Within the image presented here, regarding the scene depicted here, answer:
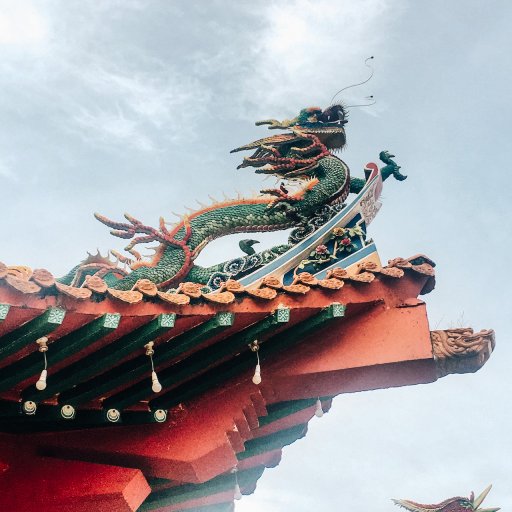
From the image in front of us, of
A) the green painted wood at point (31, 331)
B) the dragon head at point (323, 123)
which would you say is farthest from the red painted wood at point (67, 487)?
the dragon head at point (323, 123)

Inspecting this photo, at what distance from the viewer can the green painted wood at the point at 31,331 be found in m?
4.98

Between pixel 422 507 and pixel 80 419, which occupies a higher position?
pixel 80 419

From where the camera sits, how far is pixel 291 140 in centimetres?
926

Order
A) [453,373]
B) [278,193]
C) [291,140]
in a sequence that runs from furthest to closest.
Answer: [291,140] → [278,193] → [453,373]

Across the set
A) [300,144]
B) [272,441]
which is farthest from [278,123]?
[272,441]

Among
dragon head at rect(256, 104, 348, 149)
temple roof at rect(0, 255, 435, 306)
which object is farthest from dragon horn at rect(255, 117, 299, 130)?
temple roof at rect(0, 255, 435, 306)

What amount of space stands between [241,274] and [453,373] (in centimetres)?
244

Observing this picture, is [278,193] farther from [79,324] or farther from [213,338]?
[79,324]

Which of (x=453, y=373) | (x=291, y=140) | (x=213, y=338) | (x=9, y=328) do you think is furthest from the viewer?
(x=291, y=140)

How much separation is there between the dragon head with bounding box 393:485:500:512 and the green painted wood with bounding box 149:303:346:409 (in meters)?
2.26

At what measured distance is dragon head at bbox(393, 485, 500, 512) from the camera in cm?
704

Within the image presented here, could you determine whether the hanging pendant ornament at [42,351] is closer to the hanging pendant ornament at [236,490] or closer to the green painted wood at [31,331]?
the green painted wood at [31,331]

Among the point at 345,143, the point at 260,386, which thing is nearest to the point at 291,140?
the point at 345,143

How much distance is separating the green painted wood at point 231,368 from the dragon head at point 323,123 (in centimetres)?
369
